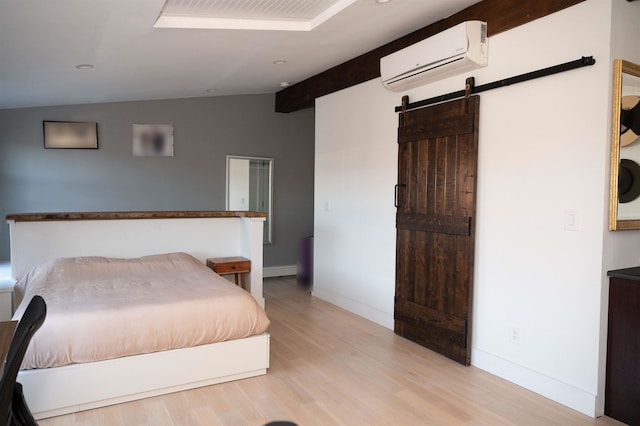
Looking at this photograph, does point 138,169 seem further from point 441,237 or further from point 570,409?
point 570,409

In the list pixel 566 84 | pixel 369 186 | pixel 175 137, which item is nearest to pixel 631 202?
pixel 566 84

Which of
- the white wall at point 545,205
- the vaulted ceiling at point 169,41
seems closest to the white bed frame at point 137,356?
the vaulted ceiling at point 169,41

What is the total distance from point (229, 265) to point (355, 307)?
1.43 m

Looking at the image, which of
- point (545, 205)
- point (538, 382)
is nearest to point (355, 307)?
point (538, 382)

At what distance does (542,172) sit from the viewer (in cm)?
295

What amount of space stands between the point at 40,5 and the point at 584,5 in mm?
3132

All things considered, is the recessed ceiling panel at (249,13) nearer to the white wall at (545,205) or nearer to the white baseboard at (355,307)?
the white wall at (545,205)

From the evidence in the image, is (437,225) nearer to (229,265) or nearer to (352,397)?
(352,397)

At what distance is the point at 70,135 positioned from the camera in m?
5.63

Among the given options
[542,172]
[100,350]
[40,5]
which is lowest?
[100,350]

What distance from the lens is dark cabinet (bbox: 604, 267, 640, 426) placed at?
257cm

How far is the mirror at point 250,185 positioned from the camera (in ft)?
21.8

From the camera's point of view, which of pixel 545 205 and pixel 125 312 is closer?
pixel 125 312

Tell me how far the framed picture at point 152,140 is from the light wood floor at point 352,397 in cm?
347
